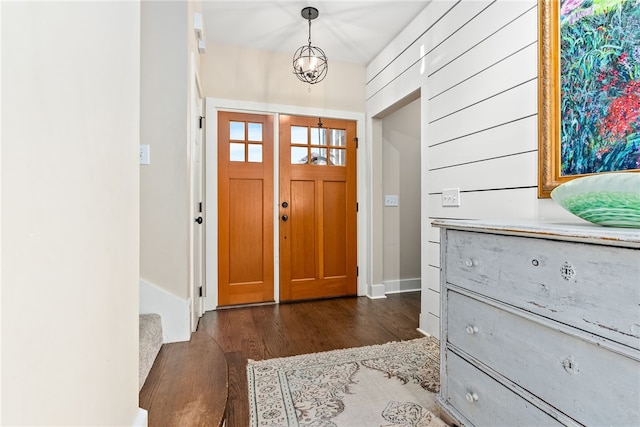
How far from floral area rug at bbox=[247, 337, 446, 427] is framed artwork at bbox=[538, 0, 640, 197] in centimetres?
120

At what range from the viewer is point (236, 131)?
3117mm

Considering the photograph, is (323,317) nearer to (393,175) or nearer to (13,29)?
(393,175)

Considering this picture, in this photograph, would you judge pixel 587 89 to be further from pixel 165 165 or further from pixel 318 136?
pixel 318 136

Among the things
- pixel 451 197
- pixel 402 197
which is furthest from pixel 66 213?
pixel 402 197

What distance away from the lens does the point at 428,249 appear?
7.91 ft

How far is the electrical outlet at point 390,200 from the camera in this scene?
3.52 metres

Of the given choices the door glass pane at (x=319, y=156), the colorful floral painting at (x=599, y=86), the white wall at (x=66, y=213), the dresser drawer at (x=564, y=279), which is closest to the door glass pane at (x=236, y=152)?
the door glass pane at (x=319, y=156)

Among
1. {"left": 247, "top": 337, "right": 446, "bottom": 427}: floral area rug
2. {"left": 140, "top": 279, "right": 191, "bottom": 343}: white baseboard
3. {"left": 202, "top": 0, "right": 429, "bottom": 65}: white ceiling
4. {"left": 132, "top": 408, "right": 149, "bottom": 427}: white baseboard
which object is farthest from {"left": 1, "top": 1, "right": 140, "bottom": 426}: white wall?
{"left": 202, "top": 0, "right": 429, "bottom": 65}: white ceiling

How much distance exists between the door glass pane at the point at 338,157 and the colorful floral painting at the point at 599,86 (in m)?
2.23

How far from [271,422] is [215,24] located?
3.07 m

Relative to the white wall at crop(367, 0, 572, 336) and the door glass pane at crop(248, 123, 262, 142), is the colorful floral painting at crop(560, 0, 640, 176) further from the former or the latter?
the door glass pane at crop(248, 123, 262, 142)

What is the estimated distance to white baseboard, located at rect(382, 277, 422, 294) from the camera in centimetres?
353

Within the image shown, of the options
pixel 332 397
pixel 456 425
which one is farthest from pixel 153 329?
pixel 456 425

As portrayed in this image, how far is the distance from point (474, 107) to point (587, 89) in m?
0.65
